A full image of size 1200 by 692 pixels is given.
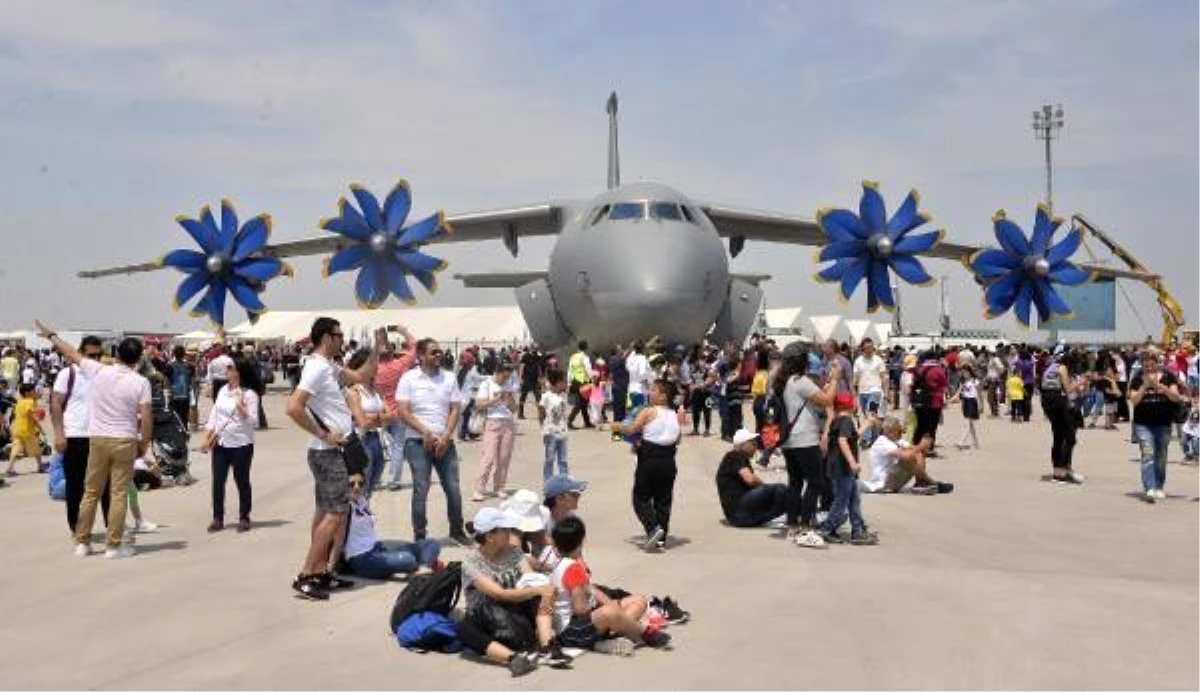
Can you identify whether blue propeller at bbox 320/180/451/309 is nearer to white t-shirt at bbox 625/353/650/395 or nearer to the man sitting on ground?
white t-shirt at bbox 625/353/650/395

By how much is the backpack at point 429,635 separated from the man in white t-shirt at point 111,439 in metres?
2.96

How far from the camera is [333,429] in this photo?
5.79 meters

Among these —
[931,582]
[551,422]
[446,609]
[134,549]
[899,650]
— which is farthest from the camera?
[551,422]

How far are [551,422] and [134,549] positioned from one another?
12.1ft

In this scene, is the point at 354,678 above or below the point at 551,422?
below

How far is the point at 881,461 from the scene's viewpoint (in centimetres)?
938

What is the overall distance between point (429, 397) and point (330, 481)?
152cm

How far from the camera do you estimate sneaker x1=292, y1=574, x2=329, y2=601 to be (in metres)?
5.47

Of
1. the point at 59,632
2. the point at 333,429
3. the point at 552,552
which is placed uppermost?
the point at 333,429

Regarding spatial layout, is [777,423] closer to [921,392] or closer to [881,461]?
[881,461]

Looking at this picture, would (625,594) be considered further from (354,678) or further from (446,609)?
(354,678)

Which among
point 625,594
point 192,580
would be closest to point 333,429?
point 192,580

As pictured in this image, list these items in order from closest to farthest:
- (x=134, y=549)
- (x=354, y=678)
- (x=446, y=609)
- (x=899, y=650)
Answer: (x=354, y=678), (x=899, y=650), (x=446, y=609), (x=134, y=549)

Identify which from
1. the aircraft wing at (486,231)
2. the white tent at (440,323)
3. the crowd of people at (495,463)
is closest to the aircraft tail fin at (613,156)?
the aircraft wing at (486,231)
